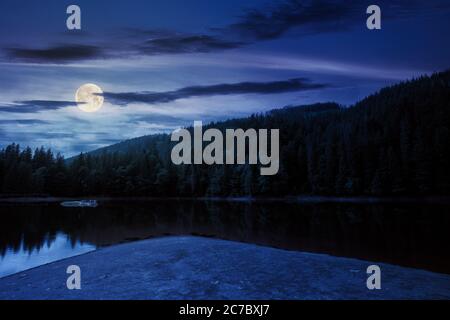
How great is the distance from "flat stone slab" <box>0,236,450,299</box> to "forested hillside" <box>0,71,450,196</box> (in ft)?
252

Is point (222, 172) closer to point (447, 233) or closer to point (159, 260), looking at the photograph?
point (447, 233)

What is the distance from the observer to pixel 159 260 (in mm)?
16016

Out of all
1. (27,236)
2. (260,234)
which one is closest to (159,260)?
(260,234)

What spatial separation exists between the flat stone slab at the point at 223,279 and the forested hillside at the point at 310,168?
252 feet

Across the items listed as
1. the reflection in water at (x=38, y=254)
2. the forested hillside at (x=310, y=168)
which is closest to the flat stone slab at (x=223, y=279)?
the reflection in water at (x=38, y=254)

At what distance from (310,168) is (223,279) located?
94.0 m

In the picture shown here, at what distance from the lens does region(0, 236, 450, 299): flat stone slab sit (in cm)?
1052

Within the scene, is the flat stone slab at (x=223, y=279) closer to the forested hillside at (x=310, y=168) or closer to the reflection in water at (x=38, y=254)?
the reflection in water at (x=38, y=254)

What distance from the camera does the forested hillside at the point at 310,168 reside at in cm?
8419

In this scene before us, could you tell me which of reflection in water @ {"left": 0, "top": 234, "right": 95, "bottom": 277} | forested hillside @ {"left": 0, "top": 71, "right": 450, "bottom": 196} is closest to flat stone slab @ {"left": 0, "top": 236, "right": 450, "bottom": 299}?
reflection in water @ {"left": 0, "top": 234, "right": 95, "bottom": 277}
